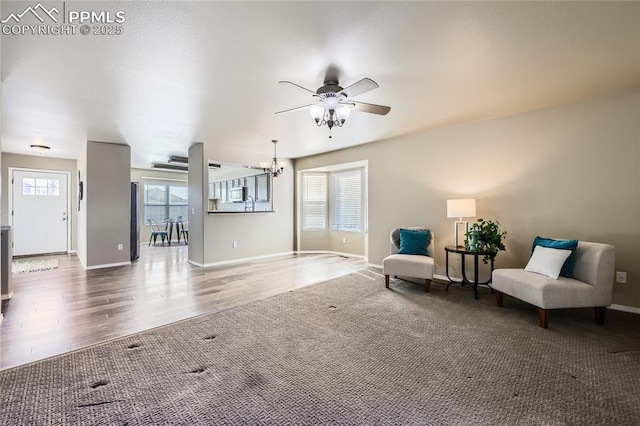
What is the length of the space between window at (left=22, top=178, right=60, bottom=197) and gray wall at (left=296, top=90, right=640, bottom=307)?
8.13m

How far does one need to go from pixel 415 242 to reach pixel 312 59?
3085mm

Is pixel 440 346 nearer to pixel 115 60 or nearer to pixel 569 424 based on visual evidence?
pixel 569 424

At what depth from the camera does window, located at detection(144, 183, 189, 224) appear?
373 inches

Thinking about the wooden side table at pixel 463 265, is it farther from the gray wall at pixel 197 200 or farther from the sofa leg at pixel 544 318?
the gray wall at pixel 197 200

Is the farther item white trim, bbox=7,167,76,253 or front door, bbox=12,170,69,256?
front door, bbox=12,170,69,256

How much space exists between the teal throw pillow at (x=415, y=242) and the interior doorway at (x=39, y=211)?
829 cm

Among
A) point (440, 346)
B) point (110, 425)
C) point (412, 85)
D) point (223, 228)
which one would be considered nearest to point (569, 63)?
point (412, 85)

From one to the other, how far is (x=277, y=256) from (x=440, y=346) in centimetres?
492

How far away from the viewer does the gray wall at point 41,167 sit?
650 cm

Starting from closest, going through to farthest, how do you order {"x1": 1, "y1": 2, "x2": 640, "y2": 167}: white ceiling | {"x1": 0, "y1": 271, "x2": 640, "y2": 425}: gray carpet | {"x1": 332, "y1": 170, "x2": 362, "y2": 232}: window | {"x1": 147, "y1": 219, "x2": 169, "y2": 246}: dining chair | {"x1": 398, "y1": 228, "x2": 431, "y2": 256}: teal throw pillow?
{"x1": 0, "y1": 271, "x2": 640, "y2": 425}: gray carpet → {"x1": 1, "y1": 2, "x2": 640, "y2": 167}: white ceiling → {"x1": 398, "y1": 228, "x2": 431, "y2": 256}: teal throw pillow → {"x1": 332, "y1": 170, "x2": 362, "y2": 232}: window → {"x1": 147, "y1": 219, "x2": 169, "y2": 246}: dining chair

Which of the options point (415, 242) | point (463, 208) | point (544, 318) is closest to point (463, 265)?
point (415, 242)

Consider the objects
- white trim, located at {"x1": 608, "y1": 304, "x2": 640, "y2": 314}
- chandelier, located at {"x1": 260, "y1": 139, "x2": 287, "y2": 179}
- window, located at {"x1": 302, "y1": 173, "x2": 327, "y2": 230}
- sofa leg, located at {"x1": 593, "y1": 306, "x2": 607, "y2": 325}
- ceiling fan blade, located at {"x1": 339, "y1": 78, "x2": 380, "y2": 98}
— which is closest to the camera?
ceiling fan blade, located at {"x1": 339, "y1": 78, "x2": 380, "y2": 98}

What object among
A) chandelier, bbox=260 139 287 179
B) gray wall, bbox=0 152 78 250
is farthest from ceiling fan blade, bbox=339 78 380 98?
gray wall, bbox=0 152 78 250

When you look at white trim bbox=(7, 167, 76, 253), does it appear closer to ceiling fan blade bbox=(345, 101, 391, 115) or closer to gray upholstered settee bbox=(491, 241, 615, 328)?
ceiling fan blade bbox=(345, 101, 391, 115)
